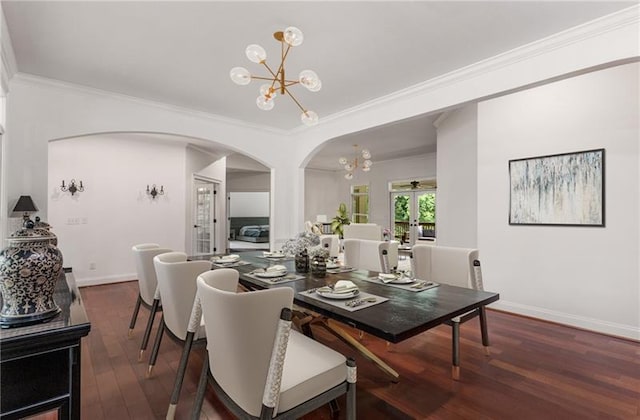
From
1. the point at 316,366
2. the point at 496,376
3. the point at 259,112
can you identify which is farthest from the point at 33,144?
the point at 496,376

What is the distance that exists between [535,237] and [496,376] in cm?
218

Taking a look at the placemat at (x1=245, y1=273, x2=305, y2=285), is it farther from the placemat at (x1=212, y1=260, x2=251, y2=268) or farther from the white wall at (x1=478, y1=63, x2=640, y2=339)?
the white wall at (x1=478, y1=63, x2=640, y2=339)

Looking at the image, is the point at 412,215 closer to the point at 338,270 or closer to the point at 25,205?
the point at 338,270

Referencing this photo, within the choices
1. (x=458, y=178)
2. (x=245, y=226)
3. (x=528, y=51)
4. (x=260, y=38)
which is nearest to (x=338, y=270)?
(x=260, y=38)

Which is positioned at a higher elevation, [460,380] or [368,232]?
[368,232]

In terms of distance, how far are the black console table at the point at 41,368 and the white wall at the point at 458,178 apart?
456cm

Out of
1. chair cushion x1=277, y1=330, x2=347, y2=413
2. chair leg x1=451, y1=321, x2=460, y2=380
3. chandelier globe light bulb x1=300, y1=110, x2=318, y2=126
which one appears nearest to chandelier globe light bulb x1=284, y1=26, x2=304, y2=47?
chandelier globe light bulb x1=300, y1=110, x2=318, y2=126

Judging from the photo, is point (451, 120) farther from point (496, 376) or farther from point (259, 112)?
point (496, 376)

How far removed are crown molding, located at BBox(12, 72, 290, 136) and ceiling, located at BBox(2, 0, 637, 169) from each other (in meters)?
0.09

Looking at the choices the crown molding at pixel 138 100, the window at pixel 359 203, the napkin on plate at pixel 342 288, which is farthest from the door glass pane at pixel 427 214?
the napkin on plate at pixel 342 288

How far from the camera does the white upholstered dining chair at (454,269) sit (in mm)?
2600

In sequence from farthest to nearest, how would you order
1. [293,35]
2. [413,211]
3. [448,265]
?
1. [413,211]
2. [448,265]
3. [293,35]

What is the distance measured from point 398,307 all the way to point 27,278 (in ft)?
5.53

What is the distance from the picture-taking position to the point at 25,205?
10.3 feet
